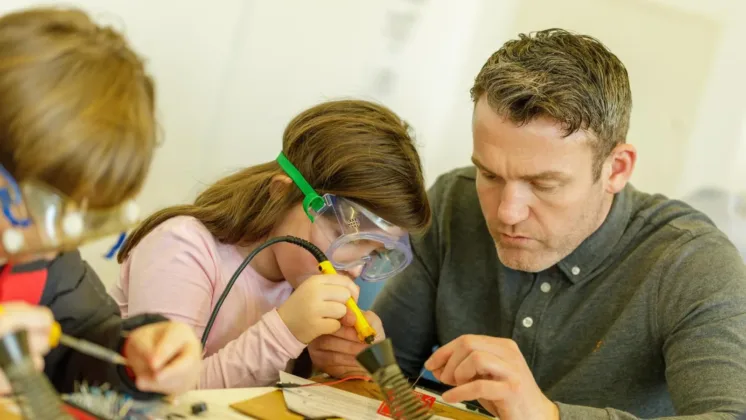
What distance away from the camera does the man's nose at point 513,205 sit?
144 cm

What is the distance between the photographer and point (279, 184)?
1466 millimetres

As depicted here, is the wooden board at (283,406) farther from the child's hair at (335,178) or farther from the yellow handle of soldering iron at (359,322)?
the child's hair at (335,178)

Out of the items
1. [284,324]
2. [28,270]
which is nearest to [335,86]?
[284,324]

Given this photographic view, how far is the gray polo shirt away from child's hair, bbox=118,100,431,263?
0.31 meters

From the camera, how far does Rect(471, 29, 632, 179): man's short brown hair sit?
1395 millimetres

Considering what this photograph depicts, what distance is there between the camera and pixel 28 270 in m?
0.89

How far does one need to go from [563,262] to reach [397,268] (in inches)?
14.8

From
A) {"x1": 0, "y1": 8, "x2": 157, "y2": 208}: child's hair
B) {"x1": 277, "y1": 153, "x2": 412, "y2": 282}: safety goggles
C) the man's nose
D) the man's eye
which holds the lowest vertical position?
{"x1": 277, "y1": 153, "x2": 412, "y2": 282}: safety goggles

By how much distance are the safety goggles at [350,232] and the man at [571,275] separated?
147mm

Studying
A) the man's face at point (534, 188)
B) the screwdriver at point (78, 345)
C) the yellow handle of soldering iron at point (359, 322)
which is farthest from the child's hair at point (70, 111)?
the man's face at point (534, 188)

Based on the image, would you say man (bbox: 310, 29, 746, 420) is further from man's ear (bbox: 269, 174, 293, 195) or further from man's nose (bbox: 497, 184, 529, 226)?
man's ear (bbox: 269, 174, 293, 195)

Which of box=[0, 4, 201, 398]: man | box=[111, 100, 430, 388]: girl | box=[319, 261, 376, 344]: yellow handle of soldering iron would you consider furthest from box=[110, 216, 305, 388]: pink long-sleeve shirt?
box=[0, 4, 201, 398]: man

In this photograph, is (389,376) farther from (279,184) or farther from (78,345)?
(279,184)

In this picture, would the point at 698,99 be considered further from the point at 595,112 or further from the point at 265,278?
the point at 265,278
